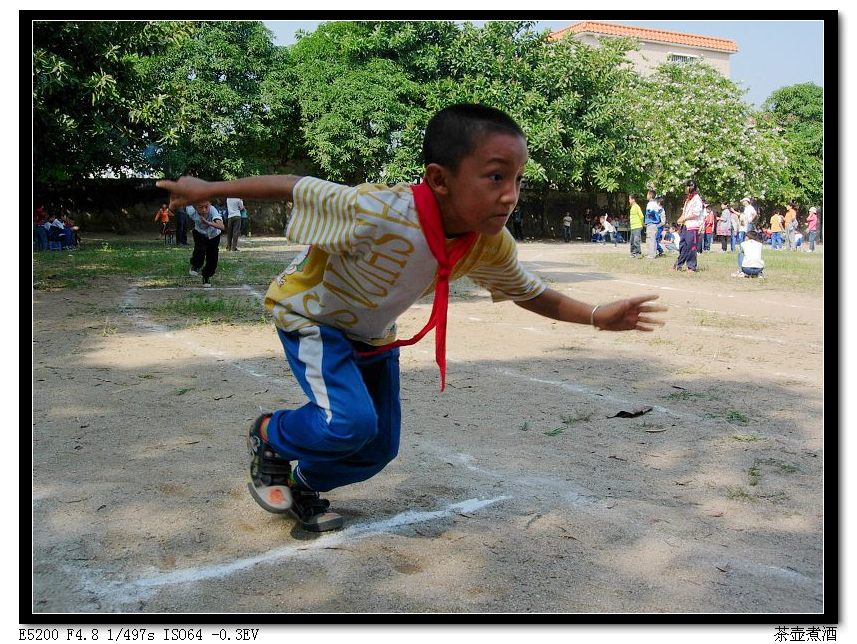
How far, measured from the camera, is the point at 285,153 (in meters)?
35.6

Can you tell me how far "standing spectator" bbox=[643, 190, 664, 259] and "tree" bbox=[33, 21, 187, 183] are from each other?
12.7m

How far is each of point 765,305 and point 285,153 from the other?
2577 cm

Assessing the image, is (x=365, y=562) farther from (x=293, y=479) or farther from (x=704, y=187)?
(x=704, y=187)

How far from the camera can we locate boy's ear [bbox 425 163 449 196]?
337cm

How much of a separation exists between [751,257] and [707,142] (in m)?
25.0

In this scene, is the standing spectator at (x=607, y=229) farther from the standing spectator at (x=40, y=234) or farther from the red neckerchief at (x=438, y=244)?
the red neckerchief at (x=438, y=244)

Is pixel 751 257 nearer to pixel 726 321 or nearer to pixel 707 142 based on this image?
pixel 726 321

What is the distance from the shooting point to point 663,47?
4334cm

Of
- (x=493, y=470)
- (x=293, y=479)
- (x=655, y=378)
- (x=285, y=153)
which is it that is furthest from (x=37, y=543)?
(x=285, y=153)

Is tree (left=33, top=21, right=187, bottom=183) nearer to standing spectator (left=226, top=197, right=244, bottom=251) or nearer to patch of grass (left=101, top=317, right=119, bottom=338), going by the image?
patch of grass (left=101, top=317, right=119, bottom=338)

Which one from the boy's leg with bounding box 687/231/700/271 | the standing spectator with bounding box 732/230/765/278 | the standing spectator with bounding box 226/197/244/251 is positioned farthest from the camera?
the standing spectator with bounding box 226/197/244/251

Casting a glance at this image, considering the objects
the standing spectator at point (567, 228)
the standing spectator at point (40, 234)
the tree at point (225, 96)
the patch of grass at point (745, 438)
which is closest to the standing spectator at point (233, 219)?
the tree at point (225, 96)

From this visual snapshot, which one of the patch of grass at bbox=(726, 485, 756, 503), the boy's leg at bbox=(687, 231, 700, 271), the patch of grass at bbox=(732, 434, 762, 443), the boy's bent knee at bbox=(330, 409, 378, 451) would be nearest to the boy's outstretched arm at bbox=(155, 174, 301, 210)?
the boy's bent knee at bbox=(330, 409, 378, 451)

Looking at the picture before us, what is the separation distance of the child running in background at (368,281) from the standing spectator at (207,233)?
32.3 feet
